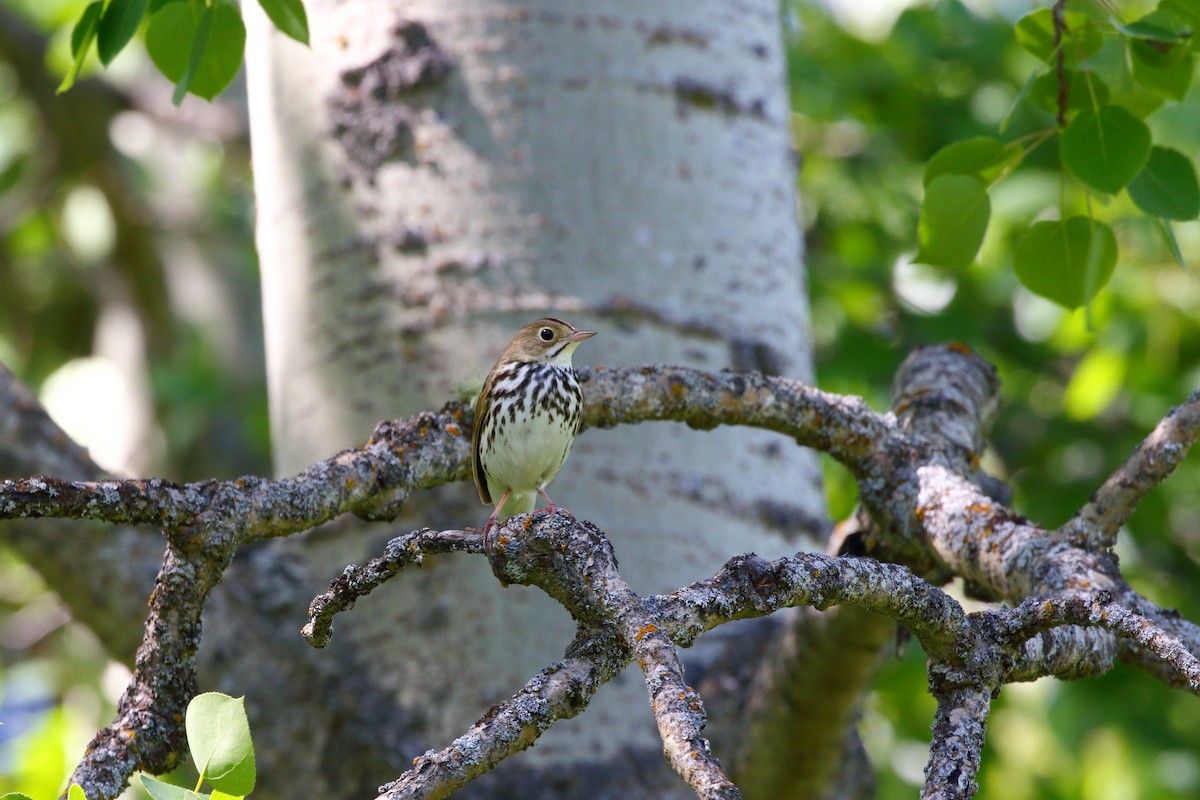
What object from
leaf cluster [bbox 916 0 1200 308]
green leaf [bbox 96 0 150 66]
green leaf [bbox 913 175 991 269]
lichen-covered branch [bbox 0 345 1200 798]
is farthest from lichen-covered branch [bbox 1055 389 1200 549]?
green leaf [bbox 96 0 150 66]

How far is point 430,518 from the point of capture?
238cm

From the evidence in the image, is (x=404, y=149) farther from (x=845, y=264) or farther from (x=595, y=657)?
(x=845, y=264)

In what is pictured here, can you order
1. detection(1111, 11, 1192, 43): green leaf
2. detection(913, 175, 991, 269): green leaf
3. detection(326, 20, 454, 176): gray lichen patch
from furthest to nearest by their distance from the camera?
detection(326, 20, 454, 176): gray lichen patch < detection(913, 175, 991, 269): green leaf < detection(1111, 11, 1192, 43): green leaf

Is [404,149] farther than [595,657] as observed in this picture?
Yes

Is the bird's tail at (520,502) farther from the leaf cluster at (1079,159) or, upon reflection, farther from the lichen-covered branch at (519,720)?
the lichen-covered branch at (519,720)

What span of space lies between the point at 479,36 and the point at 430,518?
3.09 feet

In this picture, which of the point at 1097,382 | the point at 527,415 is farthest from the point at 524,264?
the point at 1097,382

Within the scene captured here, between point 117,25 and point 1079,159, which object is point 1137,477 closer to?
point 1079,159

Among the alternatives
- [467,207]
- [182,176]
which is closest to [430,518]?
[467,207]

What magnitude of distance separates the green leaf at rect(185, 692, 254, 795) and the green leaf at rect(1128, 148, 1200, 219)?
1.37 meters

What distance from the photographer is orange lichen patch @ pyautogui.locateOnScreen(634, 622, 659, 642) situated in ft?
3.92

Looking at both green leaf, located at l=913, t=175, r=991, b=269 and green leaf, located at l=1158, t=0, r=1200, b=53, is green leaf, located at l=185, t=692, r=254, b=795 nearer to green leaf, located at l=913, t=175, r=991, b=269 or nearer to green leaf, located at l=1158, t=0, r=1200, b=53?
green leaf, located at l=913, t=175, r=991, b=269

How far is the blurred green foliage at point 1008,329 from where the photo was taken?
3.88 meters

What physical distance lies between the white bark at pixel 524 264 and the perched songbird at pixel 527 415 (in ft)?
0.15
